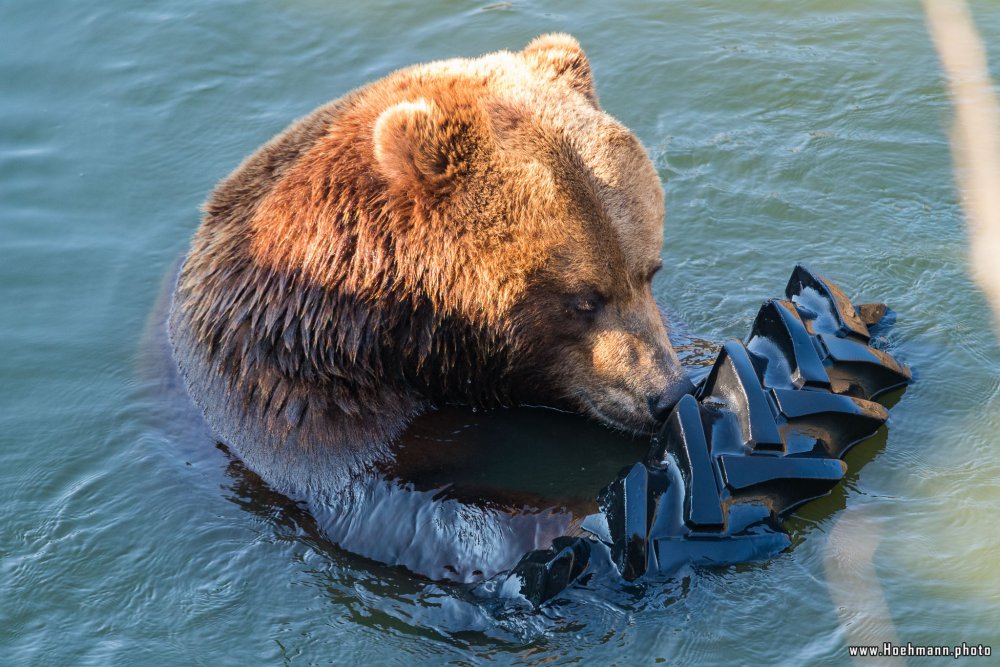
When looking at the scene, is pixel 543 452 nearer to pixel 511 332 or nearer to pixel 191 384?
pixel 511 332

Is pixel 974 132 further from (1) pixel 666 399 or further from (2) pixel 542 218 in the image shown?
(2) pixel 542 218

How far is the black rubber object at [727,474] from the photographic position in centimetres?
484

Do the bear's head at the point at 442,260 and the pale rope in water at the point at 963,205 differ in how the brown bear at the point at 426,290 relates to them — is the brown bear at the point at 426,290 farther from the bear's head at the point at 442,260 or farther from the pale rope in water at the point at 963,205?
the pale rope in water at the point at 963,205

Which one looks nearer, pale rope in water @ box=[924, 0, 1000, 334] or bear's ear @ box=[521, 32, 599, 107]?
bear's ear @ box=[521, 32, 599, 107]

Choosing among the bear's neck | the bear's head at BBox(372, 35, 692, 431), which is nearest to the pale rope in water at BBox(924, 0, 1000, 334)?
the bear's head at BBox(372, 35, 692, 431)

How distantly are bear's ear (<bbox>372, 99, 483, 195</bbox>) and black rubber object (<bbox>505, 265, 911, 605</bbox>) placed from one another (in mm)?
1410

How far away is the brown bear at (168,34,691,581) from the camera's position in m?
5.18

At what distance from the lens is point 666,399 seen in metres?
5.50

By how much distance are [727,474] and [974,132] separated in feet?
15.3

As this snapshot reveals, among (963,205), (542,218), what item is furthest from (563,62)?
(963,205)

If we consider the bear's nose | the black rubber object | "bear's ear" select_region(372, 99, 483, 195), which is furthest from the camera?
the bear's nose

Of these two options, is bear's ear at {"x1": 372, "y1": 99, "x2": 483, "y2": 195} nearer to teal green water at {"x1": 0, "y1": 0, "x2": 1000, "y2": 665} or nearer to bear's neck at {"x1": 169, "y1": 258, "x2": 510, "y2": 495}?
bear's neck at {"x1": 169, "y1": 258, "x2": 510, "y2": 495}

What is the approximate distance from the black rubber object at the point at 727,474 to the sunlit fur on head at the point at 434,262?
0.52 meters

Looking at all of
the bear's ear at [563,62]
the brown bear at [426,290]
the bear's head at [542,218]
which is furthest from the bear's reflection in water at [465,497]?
the bear's ear at [563,62]
